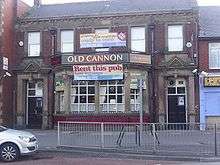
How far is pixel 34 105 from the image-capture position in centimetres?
3494

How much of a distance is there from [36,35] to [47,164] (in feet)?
66.5

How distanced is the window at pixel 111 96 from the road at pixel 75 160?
13170 millimetres

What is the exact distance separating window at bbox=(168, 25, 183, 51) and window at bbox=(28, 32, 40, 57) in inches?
378

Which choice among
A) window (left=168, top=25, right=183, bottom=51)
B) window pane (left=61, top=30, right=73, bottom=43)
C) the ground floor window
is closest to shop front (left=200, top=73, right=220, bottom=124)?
window (left=168, top=25, right=183, bottom=51)

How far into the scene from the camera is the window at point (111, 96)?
32.1 metres

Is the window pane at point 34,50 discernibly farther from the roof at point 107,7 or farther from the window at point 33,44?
the roof at point 107,7

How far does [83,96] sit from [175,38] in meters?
7.50

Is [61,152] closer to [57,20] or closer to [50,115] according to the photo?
[50,115]

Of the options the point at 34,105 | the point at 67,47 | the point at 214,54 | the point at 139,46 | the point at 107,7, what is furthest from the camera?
the point at 107,7

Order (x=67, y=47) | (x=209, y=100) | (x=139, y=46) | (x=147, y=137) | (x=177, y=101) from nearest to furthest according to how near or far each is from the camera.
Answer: (x=147, y=137)
(x=209, y=100)
(x=177, y=101)
(x=139, y=46)
(x=67, y=47)

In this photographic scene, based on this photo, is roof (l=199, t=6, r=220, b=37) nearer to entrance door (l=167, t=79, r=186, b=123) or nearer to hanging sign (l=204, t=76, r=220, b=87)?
hanging sign (l=204, t=76, r=220, b=87)

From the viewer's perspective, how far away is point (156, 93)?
107 ft

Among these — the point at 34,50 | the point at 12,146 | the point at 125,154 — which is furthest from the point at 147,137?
the point at 34,50

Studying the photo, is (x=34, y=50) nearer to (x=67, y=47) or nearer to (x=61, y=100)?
(x=67, y=47)
